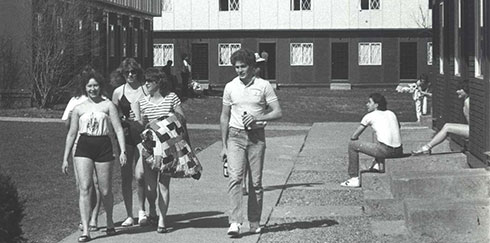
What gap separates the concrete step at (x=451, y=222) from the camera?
843 centimetres

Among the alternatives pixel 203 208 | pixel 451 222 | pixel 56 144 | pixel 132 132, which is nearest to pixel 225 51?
pixel 56 144

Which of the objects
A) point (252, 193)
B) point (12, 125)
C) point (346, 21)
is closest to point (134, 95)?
point (252, 193)

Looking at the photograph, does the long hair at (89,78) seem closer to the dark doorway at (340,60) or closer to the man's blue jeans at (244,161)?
the man's blue jeans at (244,161)

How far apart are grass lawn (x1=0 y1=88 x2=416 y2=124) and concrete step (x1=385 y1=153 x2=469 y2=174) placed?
16947mm

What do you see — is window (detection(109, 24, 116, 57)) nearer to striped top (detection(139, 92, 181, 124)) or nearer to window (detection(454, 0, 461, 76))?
window (detection(454, 0, 461, 76))

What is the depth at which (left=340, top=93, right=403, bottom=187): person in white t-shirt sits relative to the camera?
13.3 meters

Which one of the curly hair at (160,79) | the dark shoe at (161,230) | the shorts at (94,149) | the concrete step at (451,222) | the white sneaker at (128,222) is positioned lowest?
the dark shoe at (161,230)

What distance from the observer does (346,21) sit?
56.8 meters

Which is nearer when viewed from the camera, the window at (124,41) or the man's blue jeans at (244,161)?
the man's blue jeans at (244,161)

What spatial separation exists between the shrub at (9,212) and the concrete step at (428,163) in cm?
601

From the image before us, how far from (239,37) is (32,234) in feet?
157

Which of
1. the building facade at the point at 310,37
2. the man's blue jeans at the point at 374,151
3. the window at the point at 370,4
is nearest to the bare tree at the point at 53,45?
the man's blue jeans at the point at 374,151

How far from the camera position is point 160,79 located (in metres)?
10.5

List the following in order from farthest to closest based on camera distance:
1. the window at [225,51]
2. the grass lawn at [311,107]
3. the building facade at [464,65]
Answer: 1. the window at [225,51]
2. the grass lawn at [311,107]
3. the building facade at [464,65]
